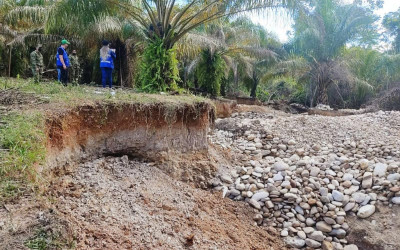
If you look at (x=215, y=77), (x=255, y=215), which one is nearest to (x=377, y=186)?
(x=255, y=215)

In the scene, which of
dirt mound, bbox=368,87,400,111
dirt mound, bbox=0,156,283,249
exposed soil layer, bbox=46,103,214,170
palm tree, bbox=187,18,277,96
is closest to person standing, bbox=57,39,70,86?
exposed soil layer, bbox=46,103,214,170

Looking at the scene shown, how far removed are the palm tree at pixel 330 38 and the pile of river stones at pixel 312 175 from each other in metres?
8.03

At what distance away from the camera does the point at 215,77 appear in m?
14.2

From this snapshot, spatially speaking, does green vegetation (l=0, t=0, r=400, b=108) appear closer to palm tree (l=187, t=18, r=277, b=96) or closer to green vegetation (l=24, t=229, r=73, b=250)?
palm tree (l=187, t=18, r=277, b=96)

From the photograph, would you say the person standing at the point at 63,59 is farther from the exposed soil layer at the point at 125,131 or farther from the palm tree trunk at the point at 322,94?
the palm tree trunk at the point at 322,94

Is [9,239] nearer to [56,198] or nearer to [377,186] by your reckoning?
[56,198]

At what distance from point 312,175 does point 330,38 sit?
11206 millimetres

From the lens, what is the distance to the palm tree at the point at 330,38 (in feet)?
44.4

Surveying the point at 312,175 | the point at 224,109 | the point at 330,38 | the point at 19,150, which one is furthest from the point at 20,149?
the point at 330,38

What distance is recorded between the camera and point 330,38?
13969 millimetres

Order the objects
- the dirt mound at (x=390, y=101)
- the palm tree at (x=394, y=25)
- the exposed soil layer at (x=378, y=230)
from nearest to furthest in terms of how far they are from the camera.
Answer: the exposed soil layer at (x=378, y=230) < the dirt mound at (x=390, y=101) < the palm tree at (x=394, y=25)

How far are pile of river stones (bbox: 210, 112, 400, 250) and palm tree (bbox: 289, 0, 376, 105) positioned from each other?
8.03 m

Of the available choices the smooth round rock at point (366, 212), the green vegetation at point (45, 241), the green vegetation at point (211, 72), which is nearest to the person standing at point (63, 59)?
the green vegetation at point (45, 241)

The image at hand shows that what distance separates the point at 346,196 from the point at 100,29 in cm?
844
